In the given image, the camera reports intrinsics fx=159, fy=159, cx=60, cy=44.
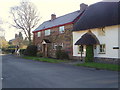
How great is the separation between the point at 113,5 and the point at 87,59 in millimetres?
7481

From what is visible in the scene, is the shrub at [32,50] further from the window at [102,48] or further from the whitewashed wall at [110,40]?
the window at [102,48]

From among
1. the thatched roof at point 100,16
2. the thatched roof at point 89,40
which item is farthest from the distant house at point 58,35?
the thatched roof at point 89,40

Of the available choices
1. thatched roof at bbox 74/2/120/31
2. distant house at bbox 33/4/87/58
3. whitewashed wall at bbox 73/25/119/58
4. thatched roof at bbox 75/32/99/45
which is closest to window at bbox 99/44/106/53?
whitewashed wall at bbox 73/25/119/58

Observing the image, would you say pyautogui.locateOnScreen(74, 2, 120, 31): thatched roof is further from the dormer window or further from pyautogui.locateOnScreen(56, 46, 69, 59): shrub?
pyautogui.locateOnScreen(56, 46, 69, 59): shrub

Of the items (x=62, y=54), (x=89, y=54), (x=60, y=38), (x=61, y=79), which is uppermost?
(x=60, y=38)

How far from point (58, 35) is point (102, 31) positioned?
9.98 meters

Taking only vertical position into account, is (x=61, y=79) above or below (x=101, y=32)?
below

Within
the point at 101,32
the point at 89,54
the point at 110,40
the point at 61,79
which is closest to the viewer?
the point at 61,79

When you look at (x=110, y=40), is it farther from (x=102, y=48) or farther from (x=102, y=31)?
(x=102, y=31)

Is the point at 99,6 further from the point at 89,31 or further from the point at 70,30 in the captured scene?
the point at 70,30

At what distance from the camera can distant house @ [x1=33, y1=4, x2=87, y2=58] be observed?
2563cm

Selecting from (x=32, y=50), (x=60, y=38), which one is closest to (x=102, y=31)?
(x=60, y=38)

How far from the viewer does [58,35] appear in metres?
28.4

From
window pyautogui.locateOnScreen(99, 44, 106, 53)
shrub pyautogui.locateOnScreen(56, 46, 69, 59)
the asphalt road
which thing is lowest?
the asphalt road
